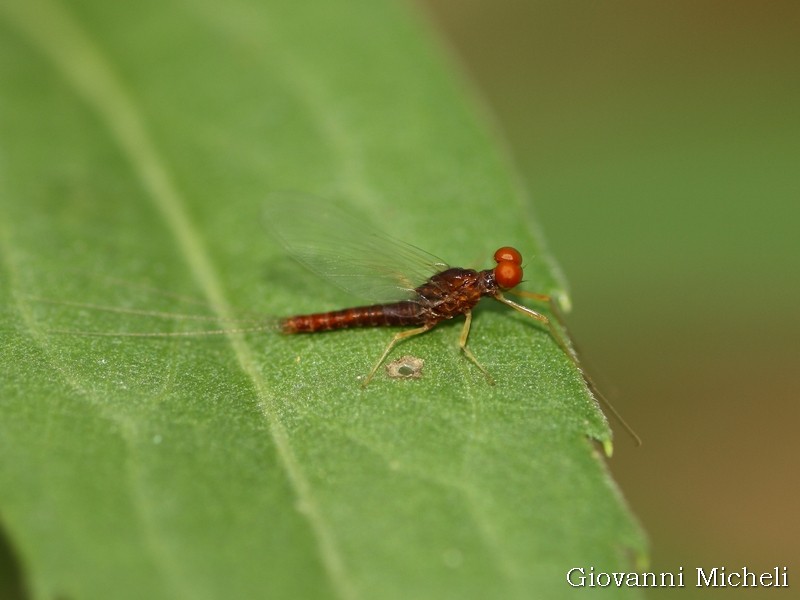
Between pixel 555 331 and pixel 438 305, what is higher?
pixel 438 305

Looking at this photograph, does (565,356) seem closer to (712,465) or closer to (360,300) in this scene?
(360,300)

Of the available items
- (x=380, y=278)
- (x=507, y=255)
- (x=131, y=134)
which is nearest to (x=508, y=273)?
(x=507, y=255)

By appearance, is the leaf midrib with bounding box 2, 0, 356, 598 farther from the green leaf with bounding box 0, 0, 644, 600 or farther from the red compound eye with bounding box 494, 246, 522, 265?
the red compound eye with bounding box 494, 246, 522, 265

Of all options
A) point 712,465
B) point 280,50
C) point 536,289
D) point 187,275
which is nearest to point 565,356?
point 536,289

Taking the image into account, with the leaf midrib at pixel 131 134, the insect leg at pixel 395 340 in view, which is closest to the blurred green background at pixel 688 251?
the insect leg at pixel 395 340

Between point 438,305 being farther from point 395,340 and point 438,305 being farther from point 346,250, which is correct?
point 346,250

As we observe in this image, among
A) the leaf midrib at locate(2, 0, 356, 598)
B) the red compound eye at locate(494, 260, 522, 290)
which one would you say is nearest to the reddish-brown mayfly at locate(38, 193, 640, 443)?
the red compound eye at locate(494, 260, 522, 290)
